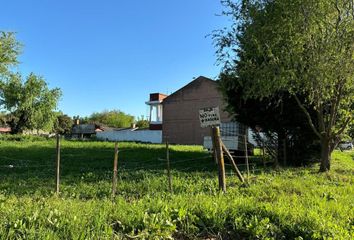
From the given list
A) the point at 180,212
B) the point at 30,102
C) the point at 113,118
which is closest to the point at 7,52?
the point at 30,102

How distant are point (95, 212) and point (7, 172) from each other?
11105 mm

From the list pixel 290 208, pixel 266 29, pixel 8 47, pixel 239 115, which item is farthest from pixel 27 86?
pixel 290 208

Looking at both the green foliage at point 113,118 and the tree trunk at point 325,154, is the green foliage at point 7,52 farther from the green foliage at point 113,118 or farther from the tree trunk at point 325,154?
the green foliage at point 113,118

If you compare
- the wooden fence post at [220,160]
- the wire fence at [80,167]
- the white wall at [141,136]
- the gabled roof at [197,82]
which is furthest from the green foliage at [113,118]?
the wooden fence post at [220,160]

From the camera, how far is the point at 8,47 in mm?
44844

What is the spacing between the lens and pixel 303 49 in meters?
15.7

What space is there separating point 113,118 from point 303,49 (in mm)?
111409

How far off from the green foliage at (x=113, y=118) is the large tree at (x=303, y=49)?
107m

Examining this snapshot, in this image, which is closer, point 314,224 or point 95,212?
point 95,212

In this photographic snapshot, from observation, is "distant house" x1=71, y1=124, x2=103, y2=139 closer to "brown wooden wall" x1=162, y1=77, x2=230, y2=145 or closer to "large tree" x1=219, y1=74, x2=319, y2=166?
"brown wooden wall" x1=162, y1=77, x2=230, y2=145

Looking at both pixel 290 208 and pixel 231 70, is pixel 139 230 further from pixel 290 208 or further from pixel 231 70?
pixel 231 70

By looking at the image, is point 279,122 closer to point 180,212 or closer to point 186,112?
point 180,212

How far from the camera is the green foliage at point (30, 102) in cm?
5703

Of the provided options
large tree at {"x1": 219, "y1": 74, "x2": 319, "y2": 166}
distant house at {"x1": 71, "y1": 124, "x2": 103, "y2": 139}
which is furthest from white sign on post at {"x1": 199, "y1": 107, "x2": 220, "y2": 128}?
distant house at {"x1": 71, "y1": 124, "x2": 103, "y2": 139}
